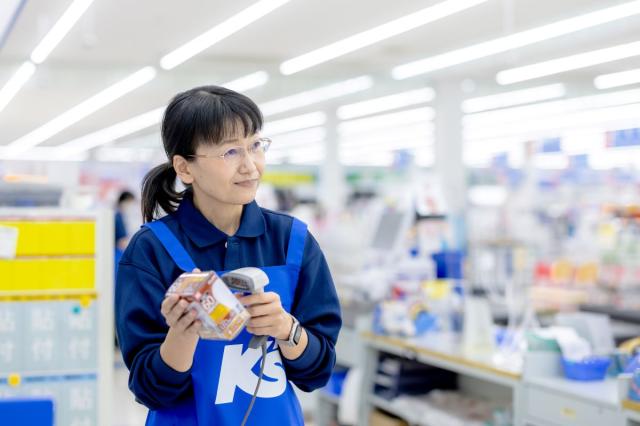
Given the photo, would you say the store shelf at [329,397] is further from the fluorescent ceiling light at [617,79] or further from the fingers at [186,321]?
the fingers at [186,321]

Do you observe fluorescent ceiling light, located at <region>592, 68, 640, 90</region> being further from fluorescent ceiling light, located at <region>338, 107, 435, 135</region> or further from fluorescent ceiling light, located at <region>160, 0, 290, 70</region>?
fluorescent ceiling light, located at <region>338, 107, 435, 135</region>

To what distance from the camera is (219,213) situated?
4.75ft

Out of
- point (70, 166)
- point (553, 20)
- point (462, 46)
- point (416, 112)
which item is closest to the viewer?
point (70, 166)

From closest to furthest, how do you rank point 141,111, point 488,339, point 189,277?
point 189,277
point 488,339
point 141,111

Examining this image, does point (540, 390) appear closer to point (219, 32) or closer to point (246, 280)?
point (246, 280)

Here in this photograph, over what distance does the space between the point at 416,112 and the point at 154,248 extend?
32.6 ft

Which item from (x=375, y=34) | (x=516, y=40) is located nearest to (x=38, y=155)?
(x=375, y=34)

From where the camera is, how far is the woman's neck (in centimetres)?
145

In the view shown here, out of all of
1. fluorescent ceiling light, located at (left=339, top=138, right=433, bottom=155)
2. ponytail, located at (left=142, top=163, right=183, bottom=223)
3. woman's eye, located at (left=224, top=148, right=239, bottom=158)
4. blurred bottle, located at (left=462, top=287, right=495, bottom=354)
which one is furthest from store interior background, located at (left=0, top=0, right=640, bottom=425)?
woman's eye, located at (left=224, top=148, right=239, bottom=158)

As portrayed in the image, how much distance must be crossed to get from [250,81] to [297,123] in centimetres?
306

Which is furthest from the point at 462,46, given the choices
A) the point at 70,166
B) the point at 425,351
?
the point at 425,351

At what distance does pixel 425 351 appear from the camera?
3754mm

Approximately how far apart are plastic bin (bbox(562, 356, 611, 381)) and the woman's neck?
2014mm

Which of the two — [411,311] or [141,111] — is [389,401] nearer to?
[411,311]
